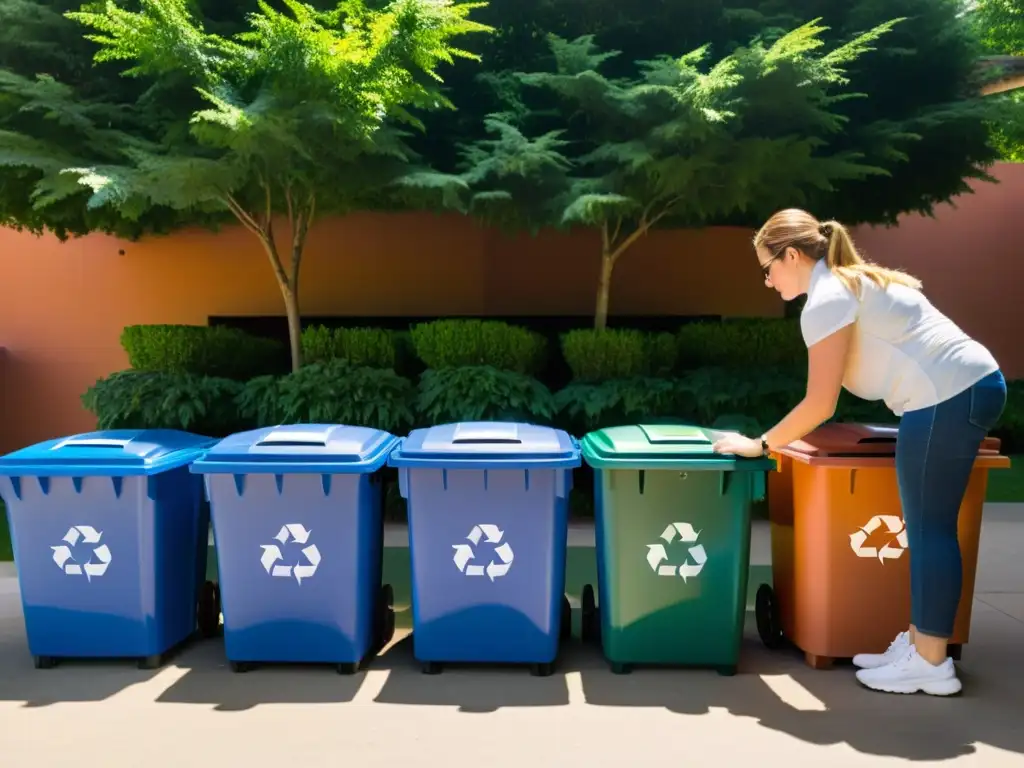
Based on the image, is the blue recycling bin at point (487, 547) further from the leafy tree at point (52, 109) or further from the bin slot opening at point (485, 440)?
the leafy tree at point (52, 109)

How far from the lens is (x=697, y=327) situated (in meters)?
8.33

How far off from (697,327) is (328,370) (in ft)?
11.9

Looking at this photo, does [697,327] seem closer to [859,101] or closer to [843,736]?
[859,101]

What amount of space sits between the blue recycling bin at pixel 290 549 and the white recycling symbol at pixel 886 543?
2.24 metres

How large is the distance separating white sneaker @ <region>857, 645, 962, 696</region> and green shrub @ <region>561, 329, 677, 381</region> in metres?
4.25

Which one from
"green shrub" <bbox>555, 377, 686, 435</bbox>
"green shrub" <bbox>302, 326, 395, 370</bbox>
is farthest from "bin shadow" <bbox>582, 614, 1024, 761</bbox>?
"green shrub" <bbox>302, 326, 395, 370</bbox>

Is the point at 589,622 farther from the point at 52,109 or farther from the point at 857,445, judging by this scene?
the point at 52,109

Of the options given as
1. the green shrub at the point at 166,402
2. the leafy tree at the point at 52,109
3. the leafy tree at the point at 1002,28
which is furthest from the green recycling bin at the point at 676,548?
the leafy tree at the point at 1002,28

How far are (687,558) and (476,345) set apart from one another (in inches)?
162

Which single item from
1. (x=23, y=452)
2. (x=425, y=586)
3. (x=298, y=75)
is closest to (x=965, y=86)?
(x=298, y=75)

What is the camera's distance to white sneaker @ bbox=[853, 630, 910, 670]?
3.76 metres

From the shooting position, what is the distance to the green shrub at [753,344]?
8.03m

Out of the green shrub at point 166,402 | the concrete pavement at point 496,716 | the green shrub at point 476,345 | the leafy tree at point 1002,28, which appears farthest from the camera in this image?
the leafy tree at point 1002,28

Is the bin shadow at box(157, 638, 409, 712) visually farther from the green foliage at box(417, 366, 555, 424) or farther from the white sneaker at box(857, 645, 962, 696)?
the green foliage at box(417, 366, 555, 424)
